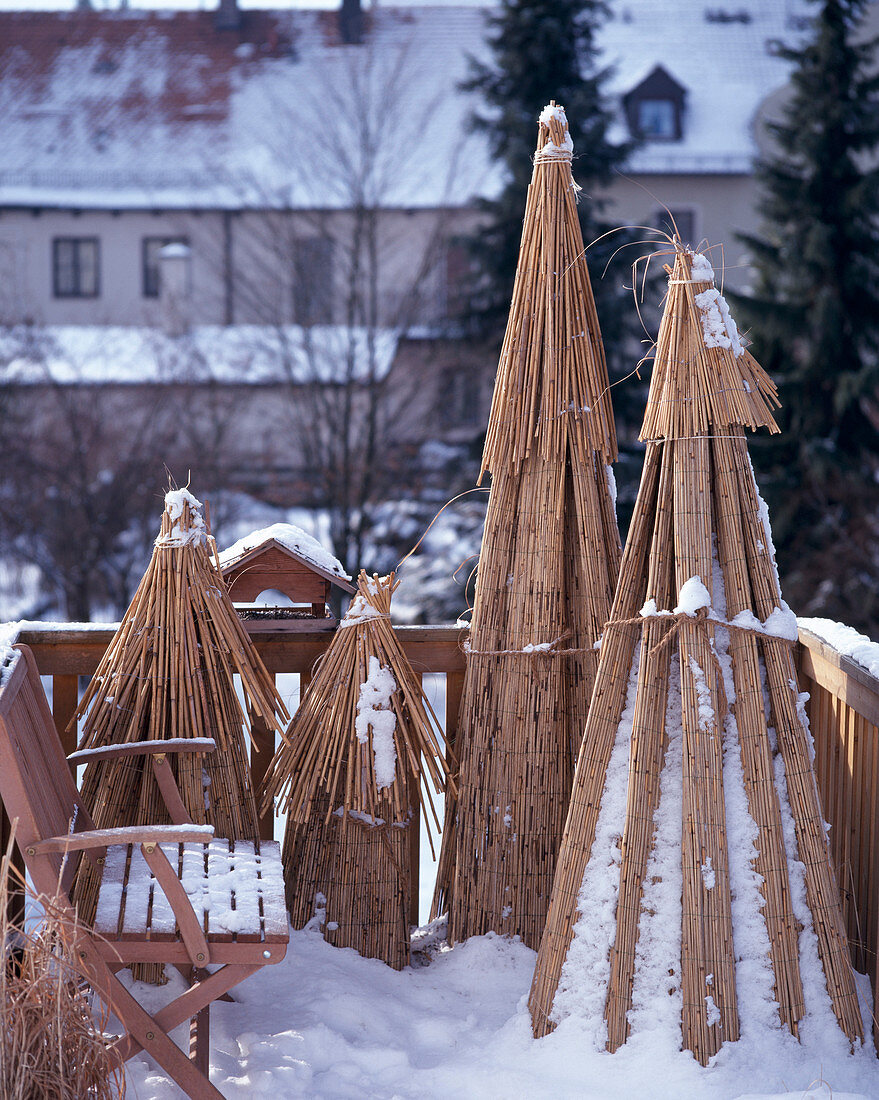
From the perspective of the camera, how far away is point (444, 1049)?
9.35 feet

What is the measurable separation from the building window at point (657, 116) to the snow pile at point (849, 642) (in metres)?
17.8

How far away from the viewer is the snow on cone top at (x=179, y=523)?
121 inches

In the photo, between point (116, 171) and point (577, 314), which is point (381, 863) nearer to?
point (577, 314)

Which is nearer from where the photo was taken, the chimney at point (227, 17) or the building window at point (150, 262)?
the building window at point (150, 262)

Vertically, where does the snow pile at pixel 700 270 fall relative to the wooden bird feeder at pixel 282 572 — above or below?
above

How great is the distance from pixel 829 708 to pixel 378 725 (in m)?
1.40

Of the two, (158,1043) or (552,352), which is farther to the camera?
(552,352)

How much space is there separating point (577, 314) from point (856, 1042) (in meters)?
2.14

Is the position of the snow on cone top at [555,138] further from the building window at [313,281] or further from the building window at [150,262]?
the building window at [150,262]

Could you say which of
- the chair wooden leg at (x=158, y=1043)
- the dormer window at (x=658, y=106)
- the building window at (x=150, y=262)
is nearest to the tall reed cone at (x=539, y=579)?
the chair wooden leg at (x=158, y=1043)

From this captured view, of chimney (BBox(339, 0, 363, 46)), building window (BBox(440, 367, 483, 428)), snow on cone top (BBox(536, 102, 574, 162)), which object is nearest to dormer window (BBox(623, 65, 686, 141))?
chimney (BBox(339, 0, 363, 46))

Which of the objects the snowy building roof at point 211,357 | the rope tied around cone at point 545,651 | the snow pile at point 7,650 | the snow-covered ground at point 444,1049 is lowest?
the snow-covered ground at point 444,1049

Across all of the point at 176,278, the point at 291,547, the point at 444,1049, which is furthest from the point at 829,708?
the point at 176,278

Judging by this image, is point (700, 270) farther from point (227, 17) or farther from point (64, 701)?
point (227, 17)
